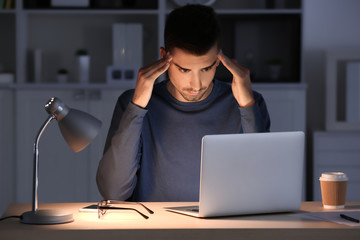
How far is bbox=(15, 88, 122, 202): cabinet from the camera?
13.2ft

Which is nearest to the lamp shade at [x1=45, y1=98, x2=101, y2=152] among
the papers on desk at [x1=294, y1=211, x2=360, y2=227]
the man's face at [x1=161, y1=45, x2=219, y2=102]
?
the man's face at [x1=161, y1=45, x2=219, y2=102]

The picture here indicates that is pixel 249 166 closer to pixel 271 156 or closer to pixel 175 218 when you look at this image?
pixel 271 156

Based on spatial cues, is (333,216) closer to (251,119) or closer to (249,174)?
(249,174)

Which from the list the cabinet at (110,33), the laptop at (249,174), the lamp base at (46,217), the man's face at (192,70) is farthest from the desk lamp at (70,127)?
the cabinet at (110,33)

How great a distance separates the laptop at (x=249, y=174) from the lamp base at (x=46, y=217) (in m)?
0.31

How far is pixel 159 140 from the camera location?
86.9 inches

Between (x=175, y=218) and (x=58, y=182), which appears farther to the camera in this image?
(x=58, y=182)

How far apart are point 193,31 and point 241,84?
0.79ft

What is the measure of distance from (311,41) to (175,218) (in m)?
3.15

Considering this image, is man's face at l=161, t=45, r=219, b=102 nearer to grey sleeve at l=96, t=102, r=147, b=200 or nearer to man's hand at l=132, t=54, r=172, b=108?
man's hand at l=132, t=54, r=172, b=108

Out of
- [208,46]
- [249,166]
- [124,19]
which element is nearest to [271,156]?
[249,166]

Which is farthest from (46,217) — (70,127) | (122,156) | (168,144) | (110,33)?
(110,33)

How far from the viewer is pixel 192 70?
202 cm

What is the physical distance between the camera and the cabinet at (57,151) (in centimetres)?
403
